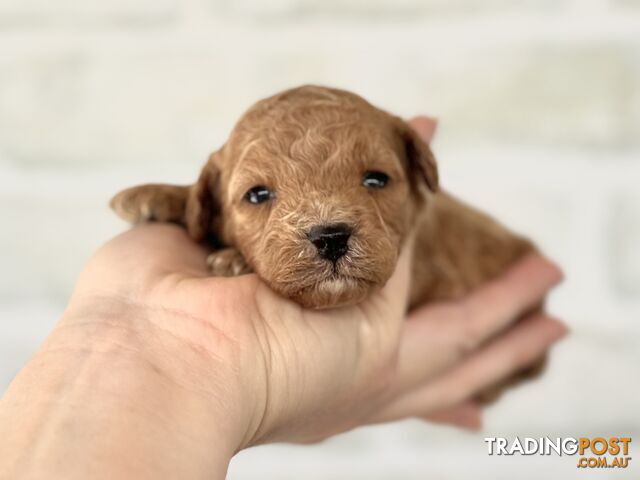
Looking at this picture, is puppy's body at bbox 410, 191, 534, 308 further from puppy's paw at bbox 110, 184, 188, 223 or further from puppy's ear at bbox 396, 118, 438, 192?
puppy's paw at bbox 110, 184, 188, 223

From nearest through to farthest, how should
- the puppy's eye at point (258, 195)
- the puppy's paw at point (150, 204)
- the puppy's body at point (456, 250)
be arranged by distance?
the puppy's eye at point (258, 195) → the puppy's paw at point (150, 204) → the puppy's body at point (456, 250)

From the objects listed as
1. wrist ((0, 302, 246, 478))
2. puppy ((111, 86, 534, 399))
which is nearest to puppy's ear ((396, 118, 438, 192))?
puppy ((111, 86, 534, 399))

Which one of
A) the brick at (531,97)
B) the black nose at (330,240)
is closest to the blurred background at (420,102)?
the brick at (531,97)

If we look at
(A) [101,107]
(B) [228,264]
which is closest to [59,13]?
(A) [101,107]

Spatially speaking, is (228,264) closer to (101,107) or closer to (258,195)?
(258,195)

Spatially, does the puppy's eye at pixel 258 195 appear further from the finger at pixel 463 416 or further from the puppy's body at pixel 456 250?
the finger at pixel 463 416
